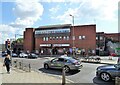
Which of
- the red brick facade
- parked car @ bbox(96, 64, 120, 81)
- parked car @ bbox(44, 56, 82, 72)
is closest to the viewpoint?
parked car @ bbox(96, 64, 120, 81)

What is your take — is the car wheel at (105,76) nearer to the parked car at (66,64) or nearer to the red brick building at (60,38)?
the parked car at (66,64)

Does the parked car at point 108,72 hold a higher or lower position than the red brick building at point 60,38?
lower

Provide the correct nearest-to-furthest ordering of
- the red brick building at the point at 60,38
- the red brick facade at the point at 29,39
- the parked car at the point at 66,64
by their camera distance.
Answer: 1. the parked car at the point at 66,64
2. the red brick building at the point at 60,38
3. the red brick facade at the point at 29,39

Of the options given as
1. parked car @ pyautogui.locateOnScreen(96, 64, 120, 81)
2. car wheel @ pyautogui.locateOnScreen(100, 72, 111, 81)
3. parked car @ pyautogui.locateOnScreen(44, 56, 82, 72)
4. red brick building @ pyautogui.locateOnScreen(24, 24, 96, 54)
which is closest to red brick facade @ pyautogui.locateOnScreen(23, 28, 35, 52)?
red brick building @ pyautogui.locateOnScreen(24, 24, 96, 54)

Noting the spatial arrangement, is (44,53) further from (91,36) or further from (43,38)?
(91,36)

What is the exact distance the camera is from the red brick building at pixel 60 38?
187 feet

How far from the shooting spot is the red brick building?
57094mm

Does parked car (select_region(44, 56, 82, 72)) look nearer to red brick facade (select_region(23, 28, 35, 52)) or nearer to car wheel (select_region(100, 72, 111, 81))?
car wheel (select_region(100, 72, 111, 81))

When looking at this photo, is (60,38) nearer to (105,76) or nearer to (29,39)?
(29,39)

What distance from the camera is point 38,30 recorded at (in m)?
66.6

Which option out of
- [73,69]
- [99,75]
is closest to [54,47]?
[73,69]

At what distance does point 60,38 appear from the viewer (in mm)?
61031

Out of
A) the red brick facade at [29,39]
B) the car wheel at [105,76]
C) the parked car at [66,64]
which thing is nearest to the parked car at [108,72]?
the car wheel at [105,76]

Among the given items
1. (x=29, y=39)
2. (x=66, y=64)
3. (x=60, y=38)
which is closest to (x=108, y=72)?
(x=66, y=64)
